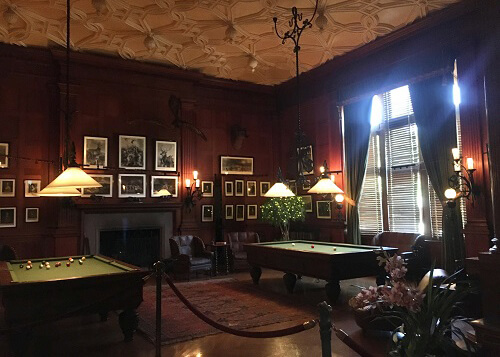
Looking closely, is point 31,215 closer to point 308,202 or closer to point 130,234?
point 130,234

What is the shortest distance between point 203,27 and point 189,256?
458 centimetres

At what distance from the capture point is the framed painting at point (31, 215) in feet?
26.7

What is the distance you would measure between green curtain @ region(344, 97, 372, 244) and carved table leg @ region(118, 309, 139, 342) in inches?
213

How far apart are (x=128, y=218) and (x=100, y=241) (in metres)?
0.76

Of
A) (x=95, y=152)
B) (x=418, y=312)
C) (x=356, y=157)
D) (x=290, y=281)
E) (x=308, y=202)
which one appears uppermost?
(x=95, y=152)

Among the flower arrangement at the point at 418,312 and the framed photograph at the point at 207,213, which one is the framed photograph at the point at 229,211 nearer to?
the framed photograph at the point at 207,213

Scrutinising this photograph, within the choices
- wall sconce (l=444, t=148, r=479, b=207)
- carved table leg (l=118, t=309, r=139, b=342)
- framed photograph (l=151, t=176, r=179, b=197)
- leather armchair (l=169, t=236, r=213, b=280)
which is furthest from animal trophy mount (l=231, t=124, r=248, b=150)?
carved table leg (l=118, t=309, r=139, b=342)

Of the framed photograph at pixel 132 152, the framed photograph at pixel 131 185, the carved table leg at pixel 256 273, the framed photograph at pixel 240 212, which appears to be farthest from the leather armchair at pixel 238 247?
the framed photograph at pixel 132 152

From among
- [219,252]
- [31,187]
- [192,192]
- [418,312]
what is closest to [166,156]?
[192,192]

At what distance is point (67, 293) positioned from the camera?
4.13 m

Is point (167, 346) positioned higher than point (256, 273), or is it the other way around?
point (256, 273)

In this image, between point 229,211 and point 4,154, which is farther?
point 229,211

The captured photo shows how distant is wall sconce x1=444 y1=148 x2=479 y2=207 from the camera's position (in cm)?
648

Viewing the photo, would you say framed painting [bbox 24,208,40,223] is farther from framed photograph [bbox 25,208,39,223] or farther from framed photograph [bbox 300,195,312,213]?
framed photograph [bbox 300,195,312,213]
